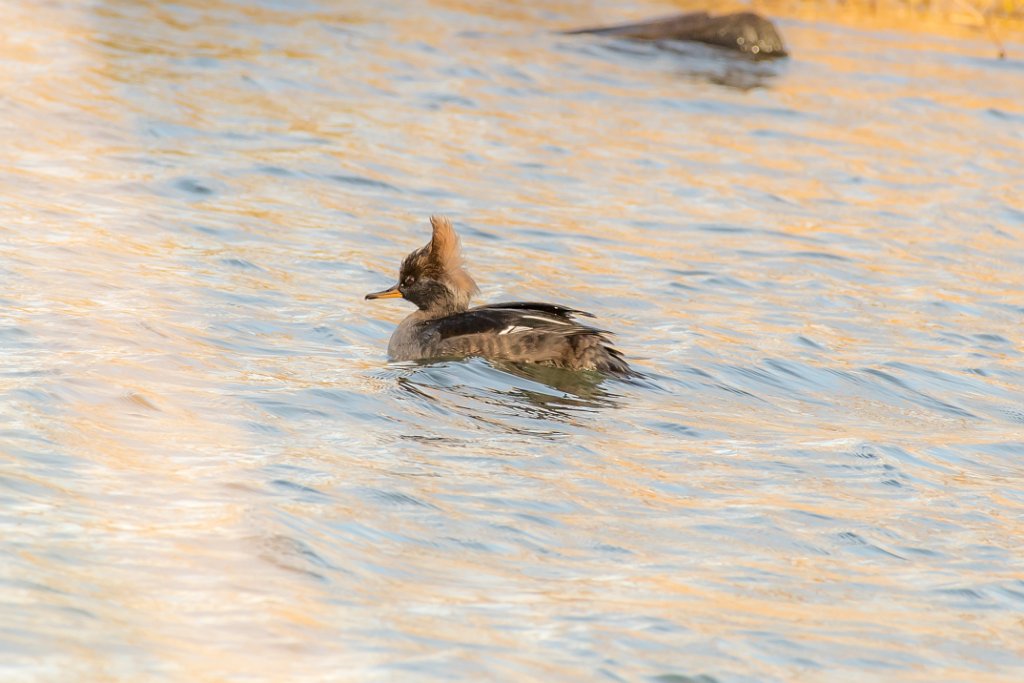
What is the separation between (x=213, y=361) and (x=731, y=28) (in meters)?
14.6

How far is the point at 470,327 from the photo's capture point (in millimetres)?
8898

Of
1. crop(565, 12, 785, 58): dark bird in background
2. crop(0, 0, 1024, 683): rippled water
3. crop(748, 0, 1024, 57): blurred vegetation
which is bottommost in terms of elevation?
crop(0, 0, 1024, 683): rippled water

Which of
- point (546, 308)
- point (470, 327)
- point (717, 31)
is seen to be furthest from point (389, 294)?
point (717, 31)

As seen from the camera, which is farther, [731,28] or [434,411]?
[731,28]

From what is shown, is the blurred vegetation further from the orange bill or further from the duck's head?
the orange bill

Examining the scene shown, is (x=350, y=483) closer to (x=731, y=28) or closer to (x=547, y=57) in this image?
(x=547, y=57)

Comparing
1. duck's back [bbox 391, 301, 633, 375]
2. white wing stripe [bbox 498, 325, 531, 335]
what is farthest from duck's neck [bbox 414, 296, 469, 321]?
white wing stripe [bbox 498, 325, 531, 335]

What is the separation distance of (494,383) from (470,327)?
463 mm

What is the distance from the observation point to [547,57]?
19.6 m

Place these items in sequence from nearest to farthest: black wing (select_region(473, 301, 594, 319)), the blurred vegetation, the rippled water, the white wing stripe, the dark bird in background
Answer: the rippled water → black wing (select_region(473, 301, 594, 319)) → the white wing stripe → the dark bird in background → the blurred vegetation

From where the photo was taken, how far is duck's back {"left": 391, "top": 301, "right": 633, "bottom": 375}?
28.3ft

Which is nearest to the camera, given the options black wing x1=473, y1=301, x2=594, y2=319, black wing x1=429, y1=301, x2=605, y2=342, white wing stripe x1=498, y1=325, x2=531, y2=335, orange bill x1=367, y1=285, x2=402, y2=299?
black wing x1=473, y1=301, x2=594, y2=319

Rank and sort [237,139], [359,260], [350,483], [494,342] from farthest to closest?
[237,139] < [359,260] < [494,342] < [350,483]

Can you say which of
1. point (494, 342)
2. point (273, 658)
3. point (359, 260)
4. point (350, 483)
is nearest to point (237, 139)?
point (359, 260)
